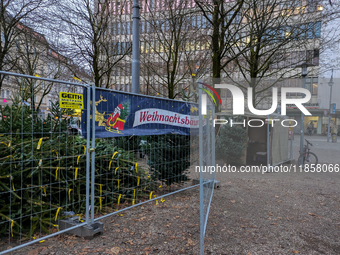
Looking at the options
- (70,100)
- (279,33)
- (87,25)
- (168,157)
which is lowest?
(168,157)

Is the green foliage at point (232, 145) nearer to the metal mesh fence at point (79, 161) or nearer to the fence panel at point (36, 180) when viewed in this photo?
the metal mesh fence at point (79, 161)

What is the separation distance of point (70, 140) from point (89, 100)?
1.18 meters

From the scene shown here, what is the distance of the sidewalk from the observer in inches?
423

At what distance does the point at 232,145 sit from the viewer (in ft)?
32.8

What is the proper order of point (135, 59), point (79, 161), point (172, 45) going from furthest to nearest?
point (172, 45) → point (135, 59) → point (79, 161)

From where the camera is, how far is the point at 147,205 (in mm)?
5234

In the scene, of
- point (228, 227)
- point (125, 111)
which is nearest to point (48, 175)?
point (125, 111)

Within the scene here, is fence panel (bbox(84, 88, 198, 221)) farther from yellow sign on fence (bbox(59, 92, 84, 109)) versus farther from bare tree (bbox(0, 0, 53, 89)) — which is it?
bare tree (bbox(0, 0, 53, 89))

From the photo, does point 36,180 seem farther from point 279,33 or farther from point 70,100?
→ point 279,33

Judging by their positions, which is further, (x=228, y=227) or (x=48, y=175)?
(x=228, y=227)

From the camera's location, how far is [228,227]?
423 cm

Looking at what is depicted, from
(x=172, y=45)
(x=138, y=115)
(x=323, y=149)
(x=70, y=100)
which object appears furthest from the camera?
(x=172, y=45)

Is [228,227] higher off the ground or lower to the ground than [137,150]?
lower

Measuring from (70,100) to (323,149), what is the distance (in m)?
11.1
